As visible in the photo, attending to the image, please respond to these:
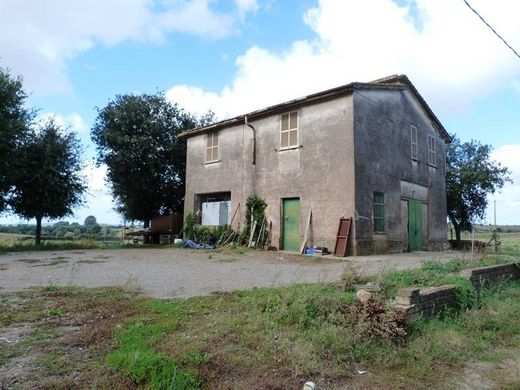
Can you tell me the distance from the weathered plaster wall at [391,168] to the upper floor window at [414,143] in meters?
0.27

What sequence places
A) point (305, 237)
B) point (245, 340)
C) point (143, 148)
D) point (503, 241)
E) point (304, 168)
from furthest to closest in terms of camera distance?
point (503, 241) → point (143, 148) → point (304, 168) → point (305, 237) → point (245, 340)

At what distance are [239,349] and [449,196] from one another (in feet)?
81.7

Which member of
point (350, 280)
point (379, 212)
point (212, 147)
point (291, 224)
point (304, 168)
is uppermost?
point (212, 147)

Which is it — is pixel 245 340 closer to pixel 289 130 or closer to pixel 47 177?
pixel 289 130

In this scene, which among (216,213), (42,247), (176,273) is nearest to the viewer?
(176,273)

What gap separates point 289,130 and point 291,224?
3548 millimetres

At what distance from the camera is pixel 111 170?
76.0ft

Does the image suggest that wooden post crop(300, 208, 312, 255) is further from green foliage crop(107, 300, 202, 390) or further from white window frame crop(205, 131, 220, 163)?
green foliage crop(107, 300, 202, 390)

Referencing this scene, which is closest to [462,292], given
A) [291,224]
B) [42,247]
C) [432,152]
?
[291,224]

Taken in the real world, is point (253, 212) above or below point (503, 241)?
above

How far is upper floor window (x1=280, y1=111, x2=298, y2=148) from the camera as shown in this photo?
50.1 ft

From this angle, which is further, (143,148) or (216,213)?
(143,148)

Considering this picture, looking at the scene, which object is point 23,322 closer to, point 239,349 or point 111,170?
point 239,349

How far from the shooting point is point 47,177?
722 inches
